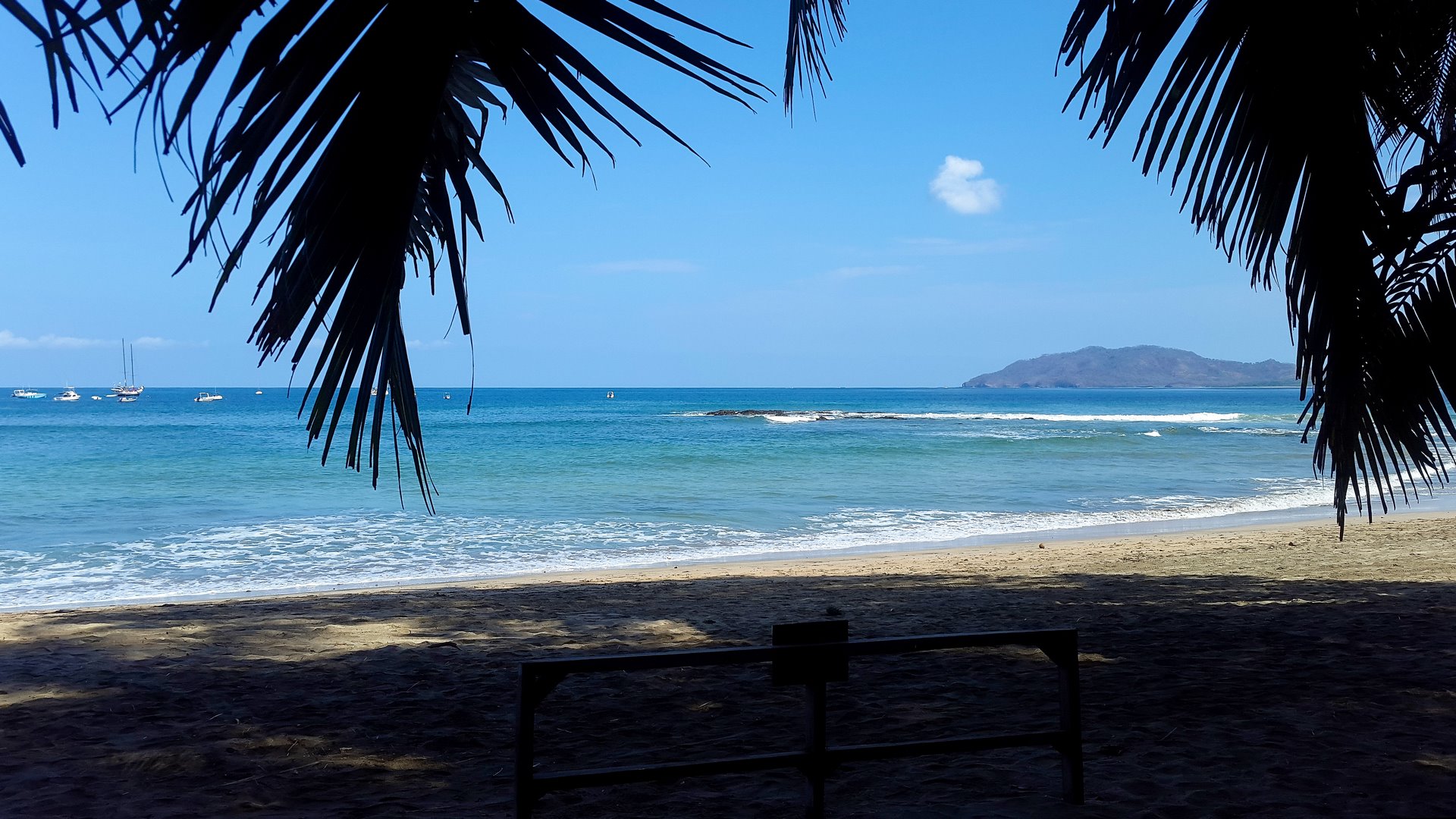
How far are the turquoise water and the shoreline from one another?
242mm

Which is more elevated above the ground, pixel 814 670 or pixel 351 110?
pixel 351 110

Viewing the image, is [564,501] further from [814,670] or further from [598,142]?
[598,142]

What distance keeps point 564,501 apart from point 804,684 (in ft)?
55.3

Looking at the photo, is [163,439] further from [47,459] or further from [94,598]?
[94,598]

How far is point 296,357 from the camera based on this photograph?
1.39m

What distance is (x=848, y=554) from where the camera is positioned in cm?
1315

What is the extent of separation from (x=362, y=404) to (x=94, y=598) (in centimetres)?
1051

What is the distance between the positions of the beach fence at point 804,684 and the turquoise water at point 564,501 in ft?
10.2

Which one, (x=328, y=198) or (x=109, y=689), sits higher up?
(x=328, y=198)

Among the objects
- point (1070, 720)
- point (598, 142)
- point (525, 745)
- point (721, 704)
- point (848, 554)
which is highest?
point (598, 142)

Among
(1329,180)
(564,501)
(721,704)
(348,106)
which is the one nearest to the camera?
(348,106)

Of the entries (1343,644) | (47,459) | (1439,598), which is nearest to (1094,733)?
(1343,644)

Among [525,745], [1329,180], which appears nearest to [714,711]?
[525,745]

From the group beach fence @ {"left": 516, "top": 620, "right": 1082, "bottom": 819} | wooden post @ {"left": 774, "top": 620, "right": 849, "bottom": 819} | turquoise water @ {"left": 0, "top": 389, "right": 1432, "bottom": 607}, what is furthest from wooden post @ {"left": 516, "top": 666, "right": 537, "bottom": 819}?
turquoise water @ {"left": 0, "top": 389, "right": 1432, "bottom": 607}
